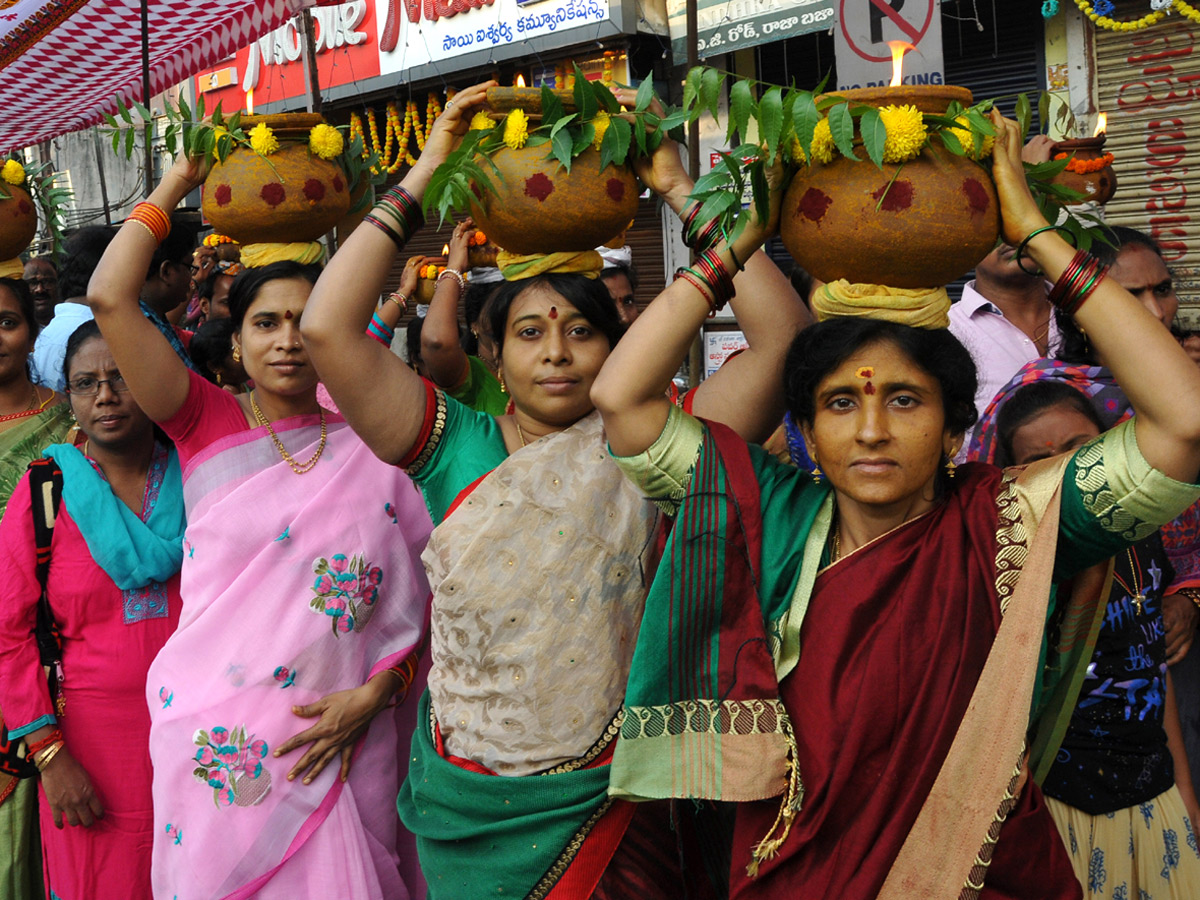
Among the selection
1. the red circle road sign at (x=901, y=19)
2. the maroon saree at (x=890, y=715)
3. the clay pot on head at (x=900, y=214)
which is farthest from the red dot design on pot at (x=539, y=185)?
the red circle road sign at (x=901, y=19)

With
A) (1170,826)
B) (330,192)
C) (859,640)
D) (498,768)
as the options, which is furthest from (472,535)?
(1170,826)

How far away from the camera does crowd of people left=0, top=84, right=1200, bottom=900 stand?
1.92 metres

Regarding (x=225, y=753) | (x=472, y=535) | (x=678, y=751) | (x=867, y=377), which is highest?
(x=867, y=377)

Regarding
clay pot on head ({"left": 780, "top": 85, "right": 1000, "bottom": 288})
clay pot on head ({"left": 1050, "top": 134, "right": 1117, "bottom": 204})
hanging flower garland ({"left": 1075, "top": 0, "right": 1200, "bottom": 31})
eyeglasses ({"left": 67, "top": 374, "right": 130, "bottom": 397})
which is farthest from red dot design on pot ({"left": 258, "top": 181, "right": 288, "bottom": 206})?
hanging flower garland ({"left": 1075, "top": 0, "right": 1200, "bottom": 31})

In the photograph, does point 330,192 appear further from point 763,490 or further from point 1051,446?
point 1051,446

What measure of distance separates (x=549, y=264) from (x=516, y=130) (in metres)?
0.30

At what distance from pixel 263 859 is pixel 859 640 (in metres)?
1.75

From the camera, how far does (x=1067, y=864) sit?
1937 millimetres

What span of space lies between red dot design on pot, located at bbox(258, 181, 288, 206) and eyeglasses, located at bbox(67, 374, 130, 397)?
31.5 inches

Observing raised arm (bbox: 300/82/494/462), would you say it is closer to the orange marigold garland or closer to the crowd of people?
the crowd of people

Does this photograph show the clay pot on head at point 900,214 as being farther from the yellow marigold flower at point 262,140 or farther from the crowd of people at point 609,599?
the yellow marigold flower at point 262,140

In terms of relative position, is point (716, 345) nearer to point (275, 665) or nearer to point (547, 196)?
point (275, 665)

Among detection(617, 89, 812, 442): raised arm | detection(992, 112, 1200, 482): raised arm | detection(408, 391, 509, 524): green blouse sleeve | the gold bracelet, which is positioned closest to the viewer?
detection(992, 112, 1200, 482): raised arm

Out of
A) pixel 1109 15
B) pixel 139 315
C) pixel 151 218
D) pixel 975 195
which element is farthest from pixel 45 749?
pixel 1109 15
